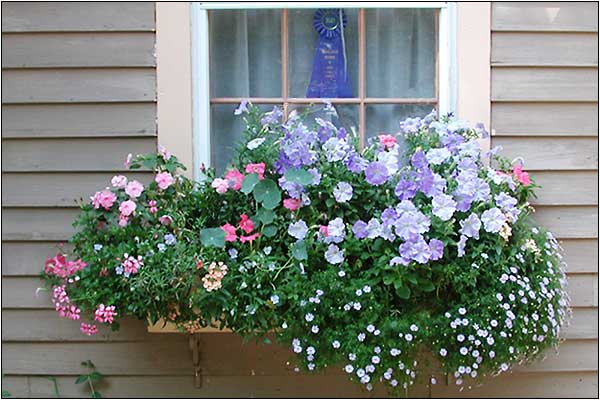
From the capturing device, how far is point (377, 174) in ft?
7.45

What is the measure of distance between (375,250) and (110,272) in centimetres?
80

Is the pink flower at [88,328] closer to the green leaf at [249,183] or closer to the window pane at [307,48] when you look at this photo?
the green leaf at [249,183]

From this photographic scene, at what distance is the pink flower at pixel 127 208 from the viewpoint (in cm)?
235

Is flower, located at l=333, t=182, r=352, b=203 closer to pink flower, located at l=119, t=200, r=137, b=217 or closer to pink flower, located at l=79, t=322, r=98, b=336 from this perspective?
pink flower, located at l=119, t=200, r=137, b=217

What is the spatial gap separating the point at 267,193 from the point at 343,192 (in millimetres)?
229

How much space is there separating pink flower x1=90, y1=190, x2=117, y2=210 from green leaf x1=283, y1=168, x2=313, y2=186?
1.91ft

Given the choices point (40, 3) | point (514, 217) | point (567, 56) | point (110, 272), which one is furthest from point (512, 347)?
point (40, 3)

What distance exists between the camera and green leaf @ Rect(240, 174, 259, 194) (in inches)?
89.3

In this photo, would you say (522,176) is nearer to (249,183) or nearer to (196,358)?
(249,183)

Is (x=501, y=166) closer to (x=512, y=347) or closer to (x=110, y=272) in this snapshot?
(x=512, y=347)

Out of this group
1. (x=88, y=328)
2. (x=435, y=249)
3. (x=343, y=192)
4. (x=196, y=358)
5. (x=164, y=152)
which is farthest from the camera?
(x=196, y=358)

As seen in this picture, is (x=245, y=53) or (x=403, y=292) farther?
(x=245, y=53)

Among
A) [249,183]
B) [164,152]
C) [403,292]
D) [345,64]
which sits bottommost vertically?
[403,292]

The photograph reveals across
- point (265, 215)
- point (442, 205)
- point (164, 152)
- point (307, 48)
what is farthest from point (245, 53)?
point (442, 205)
